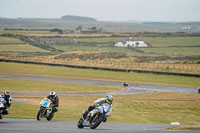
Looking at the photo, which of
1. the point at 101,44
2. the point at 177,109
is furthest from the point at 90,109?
the point at 101,44

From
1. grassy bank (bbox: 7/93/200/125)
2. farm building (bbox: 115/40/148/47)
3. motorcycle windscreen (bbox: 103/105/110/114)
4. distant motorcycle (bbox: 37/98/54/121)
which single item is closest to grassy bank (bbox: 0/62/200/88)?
grassy bank (bbox: 7/93/200/125)

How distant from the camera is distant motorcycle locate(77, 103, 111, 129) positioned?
20.6 metres

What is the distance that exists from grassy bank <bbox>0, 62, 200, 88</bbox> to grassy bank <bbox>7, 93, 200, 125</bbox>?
1807cm

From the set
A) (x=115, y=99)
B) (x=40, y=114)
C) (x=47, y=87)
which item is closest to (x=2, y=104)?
(x=40, y=114)

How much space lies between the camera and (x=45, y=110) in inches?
998

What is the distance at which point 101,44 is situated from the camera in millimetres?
188375

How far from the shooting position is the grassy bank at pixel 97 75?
76.3 meters

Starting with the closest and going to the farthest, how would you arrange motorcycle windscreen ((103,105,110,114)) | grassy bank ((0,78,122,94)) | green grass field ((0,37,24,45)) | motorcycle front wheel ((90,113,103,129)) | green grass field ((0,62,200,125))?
motorcycle front wheel ((90,113,103,129)), motorcycle windscreen ((103,105,110,114)), green grass field ((0,62,200,125)), grassy bank ((0,78,122,94)), green grass field ((0,37,24,45))

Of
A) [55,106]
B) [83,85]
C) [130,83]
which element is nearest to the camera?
[55,106]

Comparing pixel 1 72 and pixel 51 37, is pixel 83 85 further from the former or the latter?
pixel 51 37

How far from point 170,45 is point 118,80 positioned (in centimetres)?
11770

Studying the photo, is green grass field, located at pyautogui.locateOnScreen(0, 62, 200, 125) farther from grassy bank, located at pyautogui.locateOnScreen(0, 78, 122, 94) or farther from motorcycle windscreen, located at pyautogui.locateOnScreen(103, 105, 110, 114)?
motorcycle windscreen, located at pyautogui.locateOnScreen(103, 105, 110, 114)

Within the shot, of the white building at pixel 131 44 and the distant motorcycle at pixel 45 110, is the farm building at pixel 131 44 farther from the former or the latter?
the distant motorcycle at pixel 45 110

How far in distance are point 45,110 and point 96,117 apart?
5453 mm
